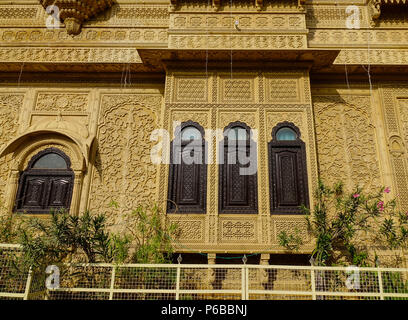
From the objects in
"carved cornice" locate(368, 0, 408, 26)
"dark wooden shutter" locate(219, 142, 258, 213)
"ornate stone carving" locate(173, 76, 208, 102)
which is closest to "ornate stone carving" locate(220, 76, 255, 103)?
"ornate stone carving" locate(173, 76, 208, 102)

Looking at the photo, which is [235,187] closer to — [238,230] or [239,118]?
[238,230]

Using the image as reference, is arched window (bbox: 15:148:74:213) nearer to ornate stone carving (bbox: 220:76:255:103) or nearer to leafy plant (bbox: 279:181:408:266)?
ornate stone carving (bbox: 220:76:255:103)

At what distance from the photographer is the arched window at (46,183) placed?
5.89m

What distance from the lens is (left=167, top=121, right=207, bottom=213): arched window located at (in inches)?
211

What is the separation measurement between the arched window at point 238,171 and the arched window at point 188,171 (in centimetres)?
36

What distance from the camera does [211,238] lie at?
5160 mm

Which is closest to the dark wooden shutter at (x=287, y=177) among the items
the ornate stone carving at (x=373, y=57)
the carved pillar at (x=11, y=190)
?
the ornate stone carving at (x=373, y=57)

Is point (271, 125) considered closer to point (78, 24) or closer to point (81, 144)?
point (81, 144)

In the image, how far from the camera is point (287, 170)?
5.55m

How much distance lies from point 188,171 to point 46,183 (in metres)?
2.92

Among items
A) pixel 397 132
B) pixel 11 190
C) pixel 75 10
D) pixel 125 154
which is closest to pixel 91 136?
pixel 125 154
